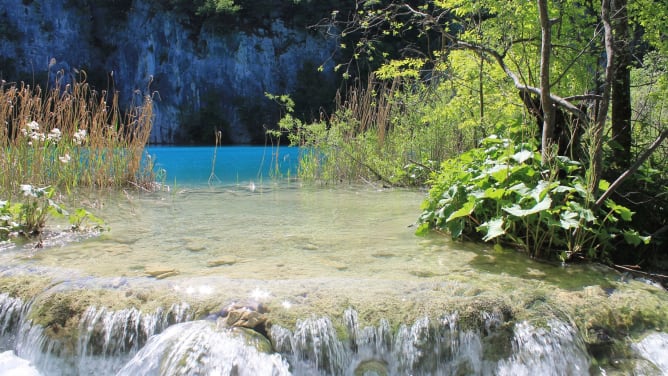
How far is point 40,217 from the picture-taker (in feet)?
12.2

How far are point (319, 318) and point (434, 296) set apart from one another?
22.6 inches

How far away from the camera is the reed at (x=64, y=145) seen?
15.5ft

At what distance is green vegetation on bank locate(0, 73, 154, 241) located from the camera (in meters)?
3.75

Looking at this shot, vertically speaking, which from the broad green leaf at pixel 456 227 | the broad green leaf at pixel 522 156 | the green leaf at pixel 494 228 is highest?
the broad green leaf at pixel 522 156

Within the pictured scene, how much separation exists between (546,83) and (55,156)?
15.8ft

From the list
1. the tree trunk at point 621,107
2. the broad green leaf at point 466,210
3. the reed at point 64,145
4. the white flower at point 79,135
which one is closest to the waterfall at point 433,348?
the broad green leaf at point 466,210

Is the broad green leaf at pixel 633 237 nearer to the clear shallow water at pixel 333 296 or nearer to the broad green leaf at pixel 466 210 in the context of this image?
the clear shallow water at pixel 333 296

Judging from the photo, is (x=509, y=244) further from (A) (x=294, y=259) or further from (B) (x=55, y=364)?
(B) (x=55, y=364)

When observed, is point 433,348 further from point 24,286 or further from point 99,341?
point 24,286

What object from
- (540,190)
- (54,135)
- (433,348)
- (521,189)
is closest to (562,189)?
(540,190)

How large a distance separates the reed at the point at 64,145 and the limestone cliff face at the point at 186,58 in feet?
79.8

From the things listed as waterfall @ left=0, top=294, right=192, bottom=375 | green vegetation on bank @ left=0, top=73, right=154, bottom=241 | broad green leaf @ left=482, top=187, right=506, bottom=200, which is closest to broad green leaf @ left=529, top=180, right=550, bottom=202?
broad green leaf @ left=482, top=187, right=506, bottom=200

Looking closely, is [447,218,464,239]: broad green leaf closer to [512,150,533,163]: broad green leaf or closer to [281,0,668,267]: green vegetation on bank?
[281,0,668,267]: green vegetation on bank

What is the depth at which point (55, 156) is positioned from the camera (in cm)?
536
